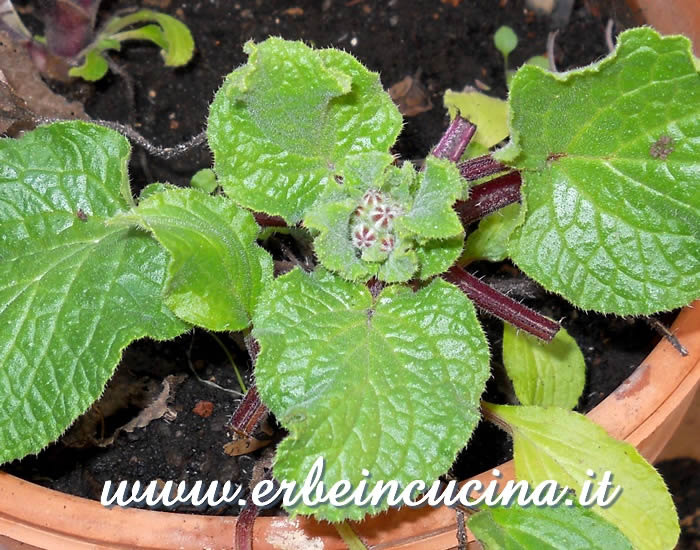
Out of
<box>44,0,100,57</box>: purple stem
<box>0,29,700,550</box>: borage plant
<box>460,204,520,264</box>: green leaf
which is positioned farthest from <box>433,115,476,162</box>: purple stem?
<box>44,0,100,57</box>: purple stem

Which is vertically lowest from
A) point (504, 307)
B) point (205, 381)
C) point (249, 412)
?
point (205, 381)

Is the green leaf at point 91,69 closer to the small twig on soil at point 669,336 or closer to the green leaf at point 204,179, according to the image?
the green leaf at point 204,179

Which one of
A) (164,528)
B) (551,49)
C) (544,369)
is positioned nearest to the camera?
(164,528)

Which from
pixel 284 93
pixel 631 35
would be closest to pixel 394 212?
pixel 284 93

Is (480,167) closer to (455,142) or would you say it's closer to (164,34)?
(455,142)

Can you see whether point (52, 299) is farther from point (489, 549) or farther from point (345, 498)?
Answer: point (489, 549)

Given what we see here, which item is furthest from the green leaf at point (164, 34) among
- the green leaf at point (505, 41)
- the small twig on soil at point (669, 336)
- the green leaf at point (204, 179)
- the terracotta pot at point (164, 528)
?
the small twig on soil at point (669, 336)

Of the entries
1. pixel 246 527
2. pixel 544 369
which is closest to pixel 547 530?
pixel 544 369
